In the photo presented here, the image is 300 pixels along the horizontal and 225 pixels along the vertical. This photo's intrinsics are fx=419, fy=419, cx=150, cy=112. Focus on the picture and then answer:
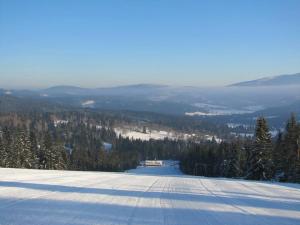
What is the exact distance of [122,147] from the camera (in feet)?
585

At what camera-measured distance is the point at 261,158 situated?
45.8 meters

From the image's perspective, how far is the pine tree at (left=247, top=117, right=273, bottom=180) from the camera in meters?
45.7

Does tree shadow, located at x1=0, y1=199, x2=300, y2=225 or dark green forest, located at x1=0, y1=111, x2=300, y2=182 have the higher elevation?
tree shadow, located at x1=0, y1=199, x2=300, y2=225

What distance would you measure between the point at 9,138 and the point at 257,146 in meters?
40.7

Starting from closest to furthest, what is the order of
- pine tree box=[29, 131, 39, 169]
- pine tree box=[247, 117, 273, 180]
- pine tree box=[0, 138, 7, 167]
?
pine tree box=[247, 117, 273, 180]
pine tree box=[0, 138, 7, 167]
pine tree box=[29, 131, 39, 169]

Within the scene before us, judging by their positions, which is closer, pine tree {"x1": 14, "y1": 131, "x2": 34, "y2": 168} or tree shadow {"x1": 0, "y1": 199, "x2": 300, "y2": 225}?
tree shadow {"x1": 0, "y1": 199, "x2": 300, "y2": 225}

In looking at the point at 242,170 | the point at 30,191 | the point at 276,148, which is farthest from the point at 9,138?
the point at 30,191

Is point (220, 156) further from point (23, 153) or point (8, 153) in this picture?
point (8, 153)

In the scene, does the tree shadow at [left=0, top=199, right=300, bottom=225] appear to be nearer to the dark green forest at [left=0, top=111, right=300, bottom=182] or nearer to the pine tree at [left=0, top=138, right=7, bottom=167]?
the dark green forest at [left=0, top=111, right=300, bottom=182]

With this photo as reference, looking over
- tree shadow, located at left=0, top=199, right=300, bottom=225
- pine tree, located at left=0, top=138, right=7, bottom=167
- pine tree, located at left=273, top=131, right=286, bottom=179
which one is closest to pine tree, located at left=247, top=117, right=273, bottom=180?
pine tree, located at left=273, top=131, right=286, bottom=179

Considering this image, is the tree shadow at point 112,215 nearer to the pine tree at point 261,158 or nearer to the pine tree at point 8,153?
the pine tree at point 261,158

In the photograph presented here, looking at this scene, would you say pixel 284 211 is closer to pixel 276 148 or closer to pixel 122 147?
pixel 276 148

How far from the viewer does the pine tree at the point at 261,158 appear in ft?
150

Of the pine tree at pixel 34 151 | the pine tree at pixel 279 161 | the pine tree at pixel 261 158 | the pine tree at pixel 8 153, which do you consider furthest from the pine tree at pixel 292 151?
the pine tree at pixel 8 153
